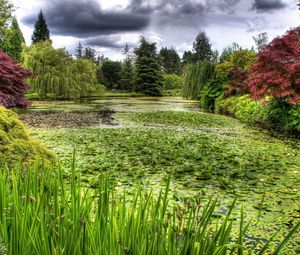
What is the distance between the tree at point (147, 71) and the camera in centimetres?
4371

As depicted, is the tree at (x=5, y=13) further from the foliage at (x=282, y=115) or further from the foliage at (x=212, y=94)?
the foliage at (x=282, y=115)

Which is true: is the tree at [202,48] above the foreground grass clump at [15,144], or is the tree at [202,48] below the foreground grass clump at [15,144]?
above

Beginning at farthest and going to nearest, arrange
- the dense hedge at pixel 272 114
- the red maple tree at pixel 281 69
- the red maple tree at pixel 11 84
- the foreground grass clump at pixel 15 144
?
the red maple tree at pixel 11 84 → the dense hedge at pixel 272 114 → the red maple tree at pixel 281 69 → the foreground grass clump at pixel 15 144

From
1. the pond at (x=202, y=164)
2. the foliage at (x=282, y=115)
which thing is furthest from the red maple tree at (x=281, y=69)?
the pond at (x=202, y=164)

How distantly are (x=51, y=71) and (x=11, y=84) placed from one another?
10.4 m

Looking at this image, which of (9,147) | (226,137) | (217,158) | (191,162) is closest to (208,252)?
(9,147)

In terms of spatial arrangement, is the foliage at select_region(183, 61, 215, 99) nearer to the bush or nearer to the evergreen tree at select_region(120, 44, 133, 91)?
the bush

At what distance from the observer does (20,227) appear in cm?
139

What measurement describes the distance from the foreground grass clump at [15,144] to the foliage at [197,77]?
22.6 meters

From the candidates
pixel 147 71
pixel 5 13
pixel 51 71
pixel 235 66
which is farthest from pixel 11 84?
pixel 147 71

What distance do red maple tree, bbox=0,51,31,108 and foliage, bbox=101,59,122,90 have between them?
3363 cm

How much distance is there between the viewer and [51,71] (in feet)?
78.7

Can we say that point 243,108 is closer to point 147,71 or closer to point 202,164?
point 202,164

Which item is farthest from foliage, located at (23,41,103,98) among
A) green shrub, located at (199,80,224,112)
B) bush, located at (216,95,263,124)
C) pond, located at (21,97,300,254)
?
pond, located at (21,97,300,254)
